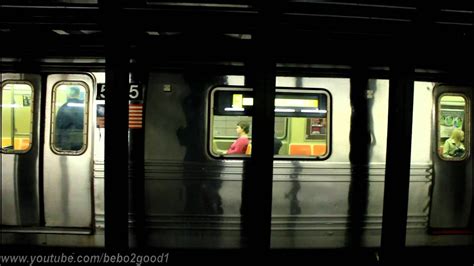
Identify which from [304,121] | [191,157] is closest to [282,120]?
[304,121]

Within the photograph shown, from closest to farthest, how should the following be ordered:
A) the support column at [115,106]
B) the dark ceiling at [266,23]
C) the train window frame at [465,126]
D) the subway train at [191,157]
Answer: the support column at [115,106], the dark ceiling at [266,23], the subway train at [191,157], the train window frame at [465,126]

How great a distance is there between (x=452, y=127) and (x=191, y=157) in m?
3.65

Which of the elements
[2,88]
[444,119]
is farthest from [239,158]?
[2,88]

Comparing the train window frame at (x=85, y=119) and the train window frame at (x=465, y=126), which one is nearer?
the train window frame at (x=85, y=119)

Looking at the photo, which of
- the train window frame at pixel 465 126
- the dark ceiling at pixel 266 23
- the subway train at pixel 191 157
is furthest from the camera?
the train window frame at pixel 465 126

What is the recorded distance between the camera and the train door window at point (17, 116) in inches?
179

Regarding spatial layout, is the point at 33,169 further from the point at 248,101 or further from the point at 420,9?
the point at 420,9

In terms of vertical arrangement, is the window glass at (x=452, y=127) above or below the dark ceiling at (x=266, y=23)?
below

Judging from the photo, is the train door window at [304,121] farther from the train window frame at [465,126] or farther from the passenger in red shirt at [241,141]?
the train window frame at [465,126]

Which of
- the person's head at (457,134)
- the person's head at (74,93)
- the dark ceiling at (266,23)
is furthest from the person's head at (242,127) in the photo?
the person's head at (457,134)

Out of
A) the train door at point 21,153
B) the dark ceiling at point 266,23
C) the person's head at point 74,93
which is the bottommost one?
the train door at point 21,153

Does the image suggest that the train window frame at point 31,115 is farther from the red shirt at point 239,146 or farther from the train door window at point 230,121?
the red shirt at point 239,146

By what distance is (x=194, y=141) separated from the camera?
4480 mm

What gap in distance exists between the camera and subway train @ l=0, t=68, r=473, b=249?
4.47m
